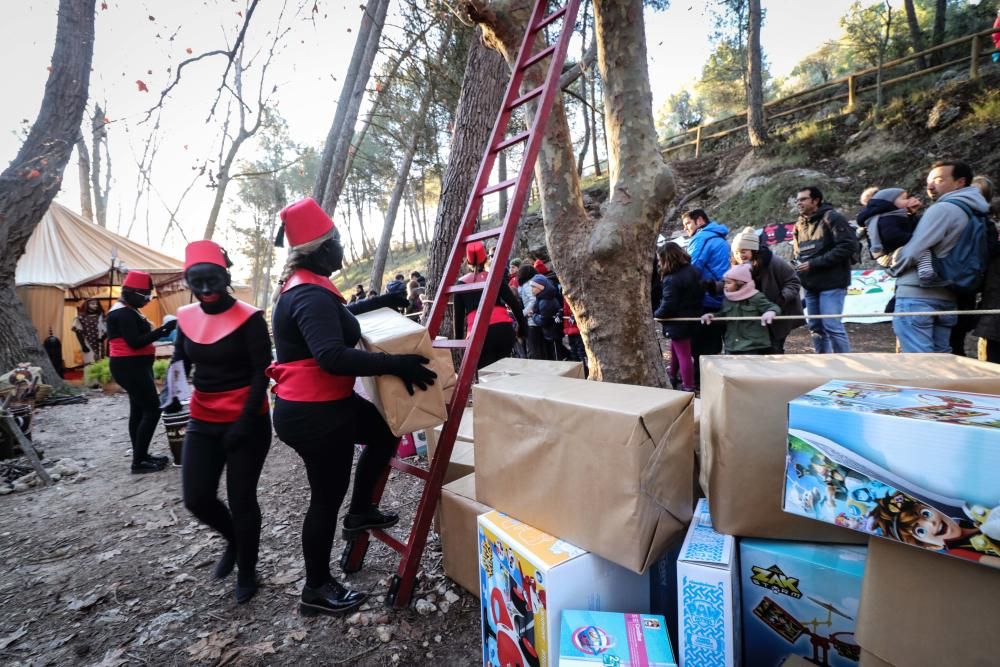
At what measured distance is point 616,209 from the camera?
3014 millimetres

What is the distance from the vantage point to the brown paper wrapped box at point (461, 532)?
6.82ft

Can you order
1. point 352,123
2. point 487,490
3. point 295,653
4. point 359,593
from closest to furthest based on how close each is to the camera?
point 487,490, point 295,653, point 359,593, point 352,123

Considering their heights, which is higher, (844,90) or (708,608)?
(844,90)

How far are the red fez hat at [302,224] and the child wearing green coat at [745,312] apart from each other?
3.28 meters

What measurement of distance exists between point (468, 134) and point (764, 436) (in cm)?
429

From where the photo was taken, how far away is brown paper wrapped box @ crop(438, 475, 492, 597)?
2080 mm

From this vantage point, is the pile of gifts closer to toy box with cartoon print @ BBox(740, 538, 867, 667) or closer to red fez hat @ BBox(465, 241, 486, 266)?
toy box with cartoon print @ BBox(740, 538, 867, 667)

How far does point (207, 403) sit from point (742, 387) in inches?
92.9

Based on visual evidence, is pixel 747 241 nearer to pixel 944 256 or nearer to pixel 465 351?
pixel 944 256

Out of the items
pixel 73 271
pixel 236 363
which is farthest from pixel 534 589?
pixel 73 271

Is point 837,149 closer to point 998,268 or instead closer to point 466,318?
point 998,268

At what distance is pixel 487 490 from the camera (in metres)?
1.83

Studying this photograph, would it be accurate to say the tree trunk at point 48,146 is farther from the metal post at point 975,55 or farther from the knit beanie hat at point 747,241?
the metal post at point 975,55

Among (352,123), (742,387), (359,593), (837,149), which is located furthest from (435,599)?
(837,149)
